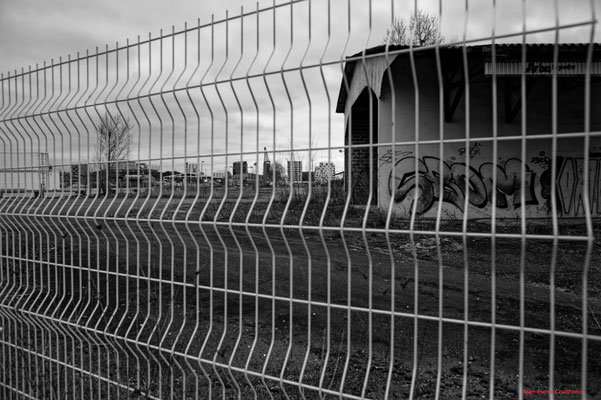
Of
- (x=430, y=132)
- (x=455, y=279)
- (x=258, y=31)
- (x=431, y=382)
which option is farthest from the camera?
(x=430, y=132)

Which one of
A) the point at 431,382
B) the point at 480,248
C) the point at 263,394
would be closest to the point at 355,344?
the point at 431,382

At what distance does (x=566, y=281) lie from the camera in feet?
17.7

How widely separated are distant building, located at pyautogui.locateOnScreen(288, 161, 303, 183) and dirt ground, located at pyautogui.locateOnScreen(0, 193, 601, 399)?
233mm

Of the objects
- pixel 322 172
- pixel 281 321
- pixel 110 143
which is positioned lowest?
pixel 281 321

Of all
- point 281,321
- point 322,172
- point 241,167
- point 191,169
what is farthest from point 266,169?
point 281,321

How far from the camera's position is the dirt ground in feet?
6.12

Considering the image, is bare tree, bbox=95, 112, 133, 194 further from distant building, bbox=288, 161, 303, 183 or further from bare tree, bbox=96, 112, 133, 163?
distant building, bbox=288, 161, 303, 183

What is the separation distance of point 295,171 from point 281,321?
Answer: 2.16 m

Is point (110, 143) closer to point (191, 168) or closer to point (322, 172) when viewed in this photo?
point (191, 168)

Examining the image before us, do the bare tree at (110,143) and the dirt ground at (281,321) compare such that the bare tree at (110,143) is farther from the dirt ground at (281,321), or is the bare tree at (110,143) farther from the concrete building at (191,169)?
the concrete building at (191,169)

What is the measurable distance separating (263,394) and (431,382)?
1.05 meters

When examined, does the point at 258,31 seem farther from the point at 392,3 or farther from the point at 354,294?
the point at 354,294

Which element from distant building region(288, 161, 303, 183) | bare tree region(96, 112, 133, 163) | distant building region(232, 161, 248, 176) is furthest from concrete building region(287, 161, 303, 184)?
bare tree region(96, 112, 133, 163)

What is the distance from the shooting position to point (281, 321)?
3.84 meters
